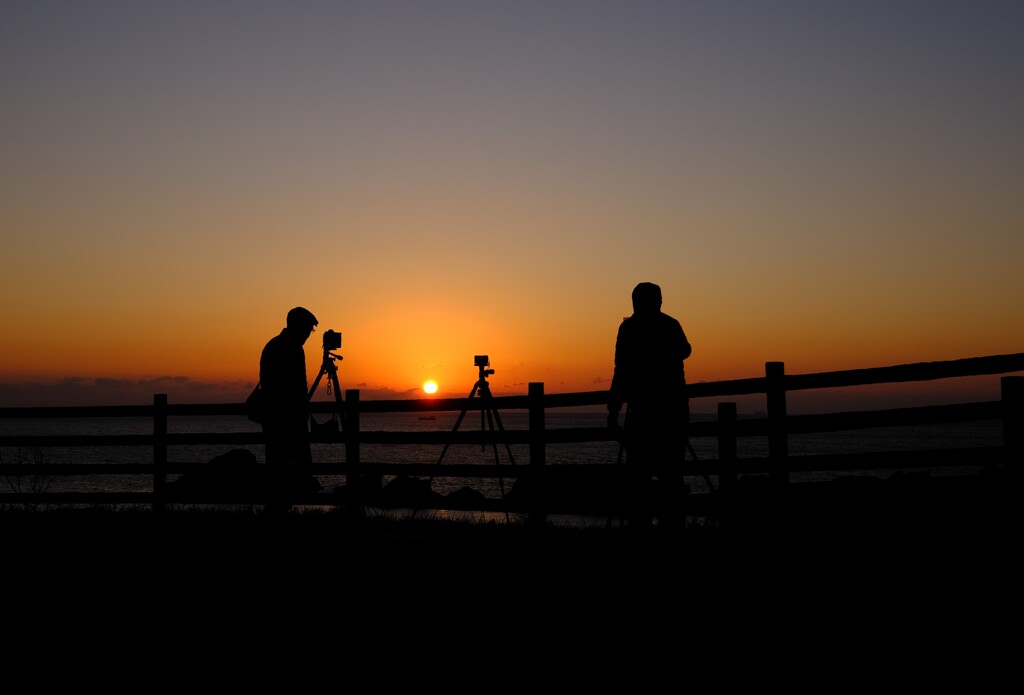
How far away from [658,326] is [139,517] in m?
7.87

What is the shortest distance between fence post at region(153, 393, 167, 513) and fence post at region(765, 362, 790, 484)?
25.4 ft

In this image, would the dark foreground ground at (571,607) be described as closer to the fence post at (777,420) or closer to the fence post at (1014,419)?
the fence post at (1014,419)

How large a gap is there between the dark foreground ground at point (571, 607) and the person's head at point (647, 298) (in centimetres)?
205

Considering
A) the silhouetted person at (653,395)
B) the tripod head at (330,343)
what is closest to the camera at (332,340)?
the tripod head at (330,343)

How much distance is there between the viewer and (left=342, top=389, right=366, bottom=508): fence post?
10703 mm

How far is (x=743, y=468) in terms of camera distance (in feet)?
28.0

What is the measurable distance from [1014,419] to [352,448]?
23.2ft

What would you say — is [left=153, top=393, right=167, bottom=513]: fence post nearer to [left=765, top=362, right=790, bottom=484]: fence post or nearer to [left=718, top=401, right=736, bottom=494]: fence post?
[left=718, top=401, right=736, bottom=494]: fence post

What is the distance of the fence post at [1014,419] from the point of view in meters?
6.61

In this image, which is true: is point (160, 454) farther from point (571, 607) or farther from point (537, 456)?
point (571, 607)

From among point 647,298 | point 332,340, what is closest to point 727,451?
point 647,298

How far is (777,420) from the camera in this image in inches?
318

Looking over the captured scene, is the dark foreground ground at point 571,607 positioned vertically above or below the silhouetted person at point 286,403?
below

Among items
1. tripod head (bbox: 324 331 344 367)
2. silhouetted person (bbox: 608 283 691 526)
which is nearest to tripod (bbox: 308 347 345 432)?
tripod head (bbox: 324 331 344 367)
